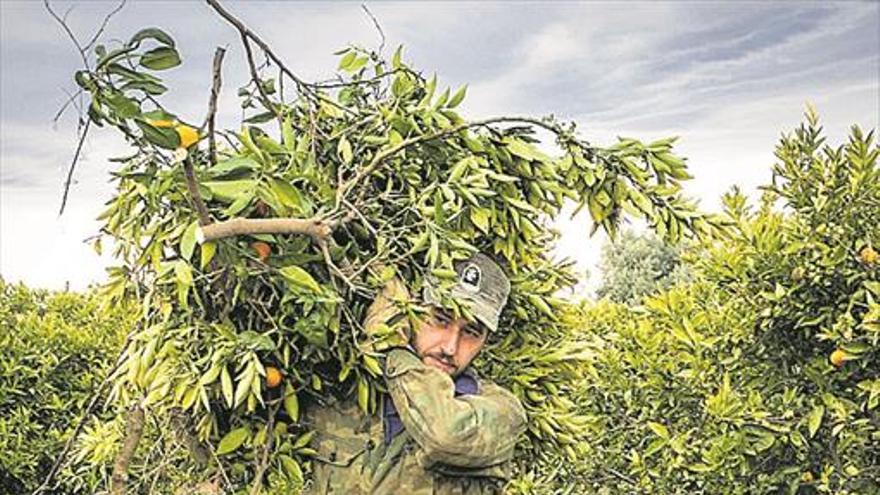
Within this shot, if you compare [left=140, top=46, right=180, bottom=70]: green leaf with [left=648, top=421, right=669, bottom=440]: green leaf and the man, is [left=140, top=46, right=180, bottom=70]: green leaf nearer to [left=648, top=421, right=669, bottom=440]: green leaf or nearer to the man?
the man

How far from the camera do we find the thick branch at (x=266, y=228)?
2.05 metres

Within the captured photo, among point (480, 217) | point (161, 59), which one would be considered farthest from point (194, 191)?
point (480, 217)

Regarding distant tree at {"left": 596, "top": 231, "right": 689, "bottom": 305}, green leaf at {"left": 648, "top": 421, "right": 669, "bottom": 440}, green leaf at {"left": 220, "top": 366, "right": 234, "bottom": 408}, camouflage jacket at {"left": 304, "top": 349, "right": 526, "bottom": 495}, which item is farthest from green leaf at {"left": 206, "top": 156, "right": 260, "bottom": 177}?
distant tree at {"left": 596, "top": 231, "right": 689, "bottom": 305}

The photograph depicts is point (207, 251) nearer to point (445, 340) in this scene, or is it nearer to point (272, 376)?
point (272, 376)

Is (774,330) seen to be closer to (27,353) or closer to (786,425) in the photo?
(786,425)

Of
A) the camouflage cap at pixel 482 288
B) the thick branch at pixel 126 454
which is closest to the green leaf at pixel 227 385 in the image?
the thick branch at pixel 126 454

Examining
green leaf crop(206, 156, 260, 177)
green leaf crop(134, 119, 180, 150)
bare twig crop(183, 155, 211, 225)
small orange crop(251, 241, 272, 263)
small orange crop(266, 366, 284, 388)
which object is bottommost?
small orange crop(266, 366, 284, 388)

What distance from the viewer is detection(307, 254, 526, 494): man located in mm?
2398

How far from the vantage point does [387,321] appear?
2.43m

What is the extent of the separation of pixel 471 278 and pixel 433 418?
0.32 metres

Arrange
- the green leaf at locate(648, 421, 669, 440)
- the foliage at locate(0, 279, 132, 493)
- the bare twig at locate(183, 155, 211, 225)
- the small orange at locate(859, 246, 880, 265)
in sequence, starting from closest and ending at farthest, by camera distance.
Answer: the bare twig at locate(183, 155, 211, 225) < the small orange at locate(859, 246, 880, 265) < the green leaf at locate(648, 421, 669, 440) < the foliage at locate(0, 279, 132, 493)

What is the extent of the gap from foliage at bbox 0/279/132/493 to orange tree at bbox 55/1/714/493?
261 centimetres

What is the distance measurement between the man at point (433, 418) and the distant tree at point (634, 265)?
11.5m

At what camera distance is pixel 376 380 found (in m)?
2.56
